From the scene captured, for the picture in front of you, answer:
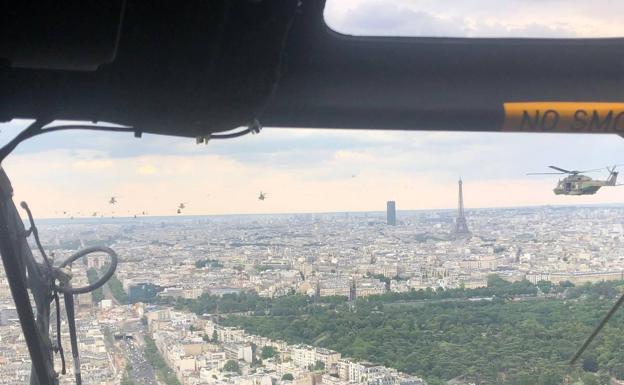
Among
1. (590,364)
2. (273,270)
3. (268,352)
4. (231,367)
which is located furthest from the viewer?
(273,270)

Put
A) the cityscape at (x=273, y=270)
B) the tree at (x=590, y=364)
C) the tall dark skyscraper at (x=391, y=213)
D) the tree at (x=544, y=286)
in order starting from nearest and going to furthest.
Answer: the cityscape at (x=273, y=270) < the tree at (x=590, y=364) < the tall dark skyscraper at (x=391, y=213) < the tree at (x=544, y=286)

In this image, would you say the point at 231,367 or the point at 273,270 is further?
the point at 273,270

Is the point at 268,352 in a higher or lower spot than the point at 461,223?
lower

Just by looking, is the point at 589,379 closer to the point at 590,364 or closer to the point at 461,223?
the point at 590,364

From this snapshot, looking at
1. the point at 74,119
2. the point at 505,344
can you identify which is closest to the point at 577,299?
the point at 505,344

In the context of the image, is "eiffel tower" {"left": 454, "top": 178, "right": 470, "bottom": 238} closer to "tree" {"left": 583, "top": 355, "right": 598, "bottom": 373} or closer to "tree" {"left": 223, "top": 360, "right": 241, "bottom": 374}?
"tree" {"left": 583, "top": 355, "right": 598, "bottom": 373}

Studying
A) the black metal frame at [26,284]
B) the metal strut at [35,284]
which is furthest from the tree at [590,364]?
the black metal frame at [26,284]

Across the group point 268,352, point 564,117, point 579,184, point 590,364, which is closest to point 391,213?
point 268,352

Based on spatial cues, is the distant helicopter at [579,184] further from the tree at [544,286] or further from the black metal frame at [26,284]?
the tree at [544,286]
